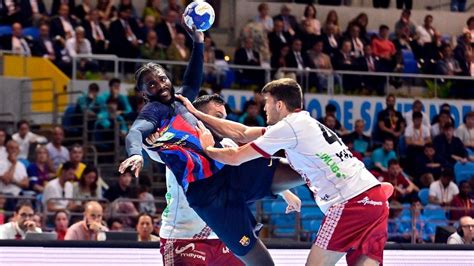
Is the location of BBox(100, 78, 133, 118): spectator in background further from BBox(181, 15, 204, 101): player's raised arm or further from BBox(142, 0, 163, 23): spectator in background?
BBox(181, 15, 204, 101): player's raised arm

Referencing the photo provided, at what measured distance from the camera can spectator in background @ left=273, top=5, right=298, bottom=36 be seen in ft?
63.6

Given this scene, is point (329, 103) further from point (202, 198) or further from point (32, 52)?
point (202, 198)

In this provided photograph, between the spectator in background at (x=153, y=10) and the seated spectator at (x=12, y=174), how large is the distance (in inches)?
197

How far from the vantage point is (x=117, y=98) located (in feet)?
52.9

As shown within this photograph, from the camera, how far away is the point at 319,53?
1902 cm

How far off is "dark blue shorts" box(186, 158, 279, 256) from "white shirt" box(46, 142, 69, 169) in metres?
7.87

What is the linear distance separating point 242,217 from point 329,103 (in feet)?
37.5

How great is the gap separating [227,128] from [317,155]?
773mm

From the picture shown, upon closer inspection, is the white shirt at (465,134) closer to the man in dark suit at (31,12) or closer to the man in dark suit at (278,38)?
the man in dark suit at (278,38)

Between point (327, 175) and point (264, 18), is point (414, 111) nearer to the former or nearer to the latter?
point (264, 18)

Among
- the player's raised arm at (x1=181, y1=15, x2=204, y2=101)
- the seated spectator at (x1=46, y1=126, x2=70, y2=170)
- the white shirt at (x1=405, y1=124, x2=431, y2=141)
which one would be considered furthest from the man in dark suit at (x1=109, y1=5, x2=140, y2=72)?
the player's raised arm at (x1=181, y1=15, x2=204, y2=101)

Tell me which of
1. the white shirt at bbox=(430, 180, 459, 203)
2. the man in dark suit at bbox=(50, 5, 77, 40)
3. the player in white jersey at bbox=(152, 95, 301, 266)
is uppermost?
the man in dark suit at bbox=(50, 5, 77, 40)

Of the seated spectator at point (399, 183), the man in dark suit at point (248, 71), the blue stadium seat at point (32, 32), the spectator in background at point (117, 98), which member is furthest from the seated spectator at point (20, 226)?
the man in dark suit at point (248, 71)

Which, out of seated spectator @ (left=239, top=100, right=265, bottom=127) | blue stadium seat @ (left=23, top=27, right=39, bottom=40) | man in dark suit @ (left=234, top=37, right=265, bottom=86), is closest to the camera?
seated spectator @ (left=239, top=100, right=265, bottom=127)
